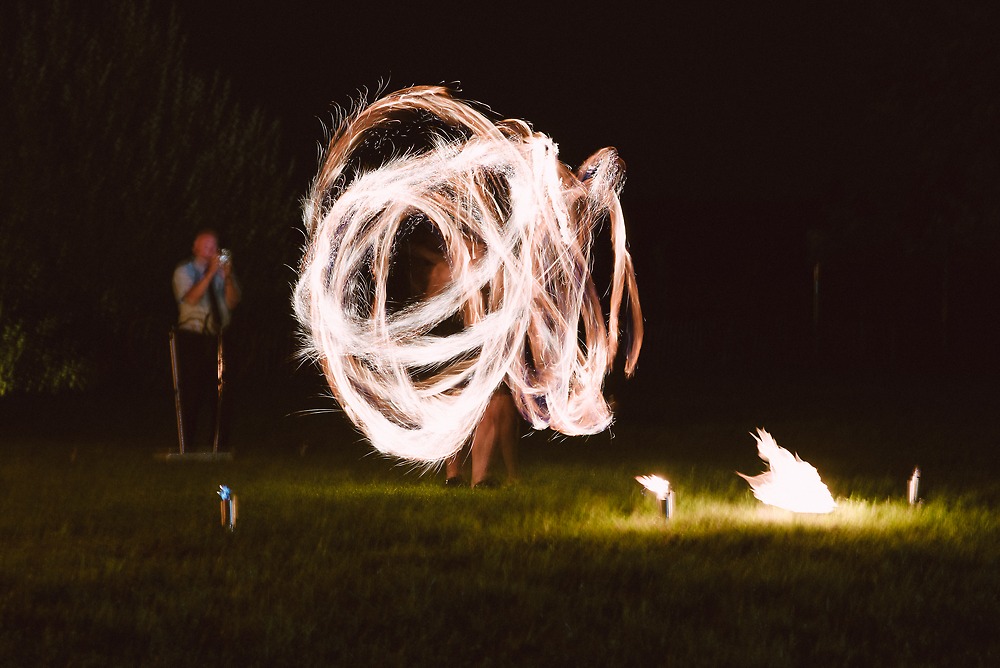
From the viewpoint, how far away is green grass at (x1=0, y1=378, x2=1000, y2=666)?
5871 mm

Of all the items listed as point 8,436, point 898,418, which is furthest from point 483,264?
point 898,418

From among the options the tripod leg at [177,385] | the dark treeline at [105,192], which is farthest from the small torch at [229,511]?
the dark treeline at [105,192]

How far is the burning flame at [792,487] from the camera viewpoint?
9500 millimetres

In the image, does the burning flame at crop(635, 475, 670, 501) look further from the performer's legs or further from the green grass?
the performer's legs

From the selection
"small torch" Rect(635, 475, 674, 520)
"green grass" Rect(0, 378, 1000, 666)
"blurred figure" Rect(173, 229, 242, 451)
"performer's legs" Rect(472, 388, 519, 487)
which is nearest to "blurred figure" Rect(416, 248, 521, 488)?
"performer's legs" Rect(472, 388, 519, 487)

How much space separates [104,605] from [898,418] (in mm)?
13360

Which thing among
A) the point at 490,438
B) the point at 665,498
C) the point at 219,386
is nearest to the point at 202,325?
the point at 219,386

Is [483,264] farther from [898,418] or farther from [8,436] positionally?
[898,418]

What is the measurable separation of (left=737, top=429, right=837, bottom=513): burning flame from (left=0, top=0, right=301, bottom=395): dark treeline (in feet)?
36.4

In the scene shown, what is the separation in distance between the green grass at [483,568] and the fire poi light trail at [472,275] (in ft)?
2.26

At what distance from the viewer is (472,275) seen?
407 inches

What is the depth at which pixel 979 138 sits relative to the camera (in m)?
20.5

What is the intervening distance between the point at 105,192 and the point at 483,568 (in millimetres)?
13664

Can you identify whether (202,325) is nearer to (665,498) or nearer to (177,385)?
(177,385)
